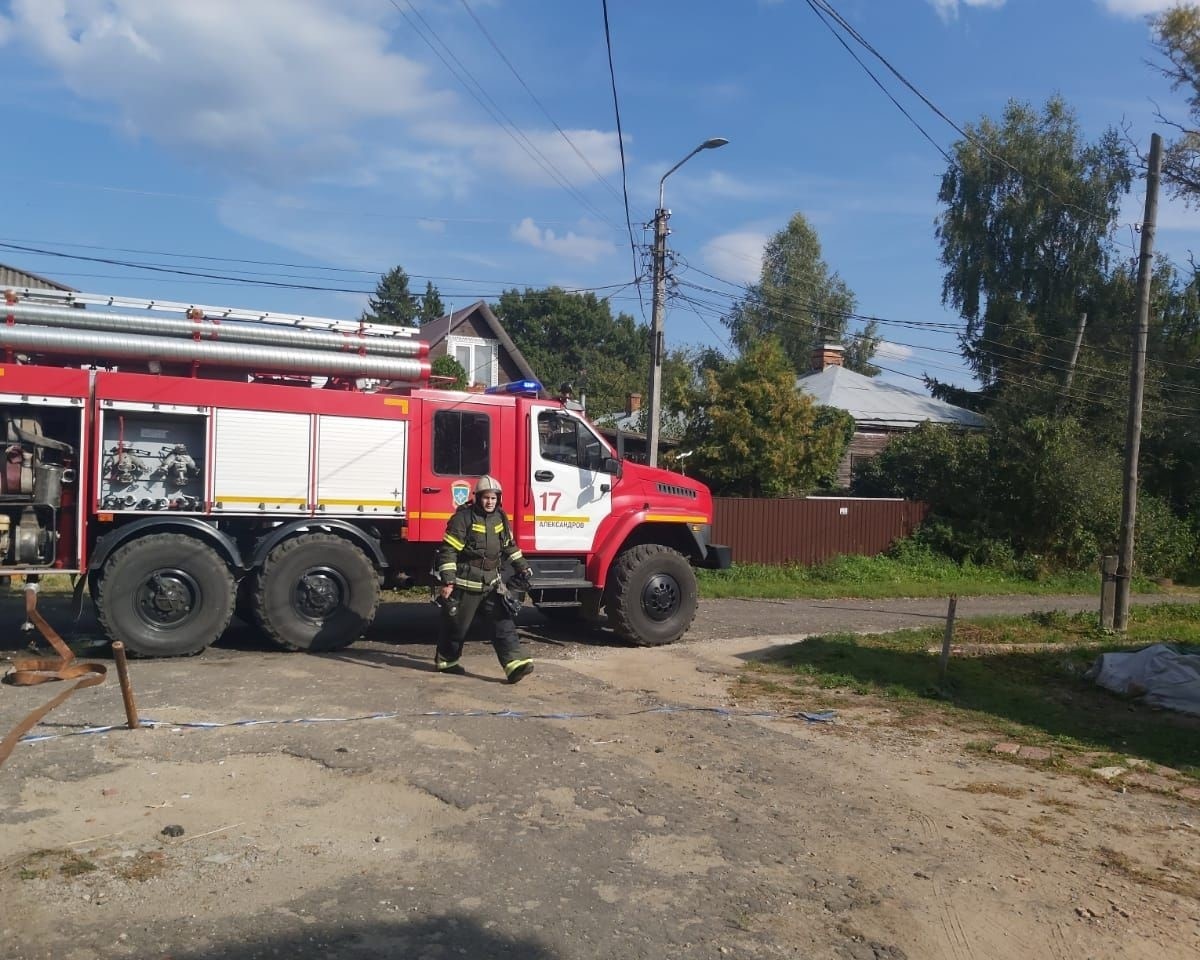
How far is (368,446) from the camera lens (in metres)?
10.2

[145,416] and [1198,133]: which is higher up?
[1198,133]

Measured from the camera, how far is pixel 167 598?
9.36m

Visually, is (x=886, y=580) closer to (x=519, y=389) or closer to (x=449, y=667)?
(x=519, y=389)

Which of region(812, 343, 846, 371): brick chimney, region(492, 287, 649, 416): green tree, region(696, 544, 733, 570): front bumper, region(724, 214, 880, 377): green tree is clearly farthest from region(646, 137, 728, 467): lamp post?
region(492, 287, 649, 416): green tree

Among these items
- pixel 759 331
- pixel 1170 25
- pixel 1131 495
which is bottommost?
pixel 1131 495

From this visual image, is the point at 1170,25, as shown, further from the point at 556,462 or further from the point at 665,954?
the point at 665,954

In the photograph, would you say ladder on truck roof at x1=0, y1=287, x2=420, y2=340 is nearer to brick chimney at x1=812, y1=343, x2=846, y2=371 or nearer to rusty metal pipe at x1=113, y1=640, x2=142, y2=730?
rusty metal pipe at x1=113, y1=640, x2=142, y2=730

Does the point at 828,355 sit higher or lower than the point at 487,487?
higher

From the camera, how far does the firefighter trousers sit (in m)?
9.06

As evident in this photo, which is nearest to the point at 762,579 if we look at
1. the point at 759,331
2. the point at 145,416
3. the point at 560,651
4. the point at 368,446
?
the point at 560,651

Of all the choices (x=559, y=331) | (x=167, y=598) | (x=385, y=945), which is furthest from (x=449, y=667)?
(x=559, y=331)

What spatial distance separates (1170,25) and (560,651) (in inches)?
1011

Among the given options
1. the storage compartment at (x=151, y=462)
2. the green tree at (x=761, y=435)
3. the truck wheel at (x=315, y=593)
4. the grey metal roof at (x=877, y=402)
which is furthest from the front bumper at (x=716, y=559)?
the grey metal roof at (x=877, y=402)

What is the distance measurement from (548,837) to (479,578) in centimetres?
414
